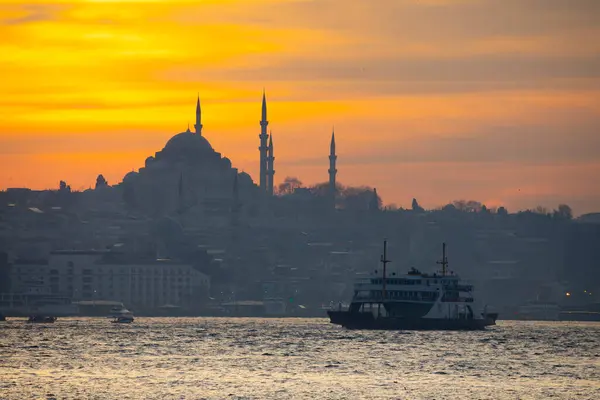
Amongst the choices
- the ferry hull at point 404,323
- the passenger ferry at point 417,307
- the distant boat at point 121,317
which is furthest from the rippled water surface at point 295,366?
the distant boat at point 121,317

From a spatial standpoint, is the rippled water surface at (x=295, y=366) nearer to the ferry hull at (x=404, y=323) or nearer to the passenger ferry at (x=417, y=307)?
the ferry hull at (x=404, y=323)

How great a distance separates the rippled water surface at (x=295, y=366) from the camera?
3024 inches

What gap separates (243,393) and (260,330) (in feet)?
243

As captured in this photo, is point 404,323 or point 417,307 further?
point 417,307

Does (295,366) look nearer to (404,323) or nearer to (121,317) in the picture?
(404,323)

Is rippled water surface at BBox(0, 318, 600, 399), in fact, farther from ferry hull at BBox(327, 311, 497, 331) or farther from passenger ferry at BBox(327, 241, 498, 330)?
passenger ferry at BBox(327, 241, 498, 330)

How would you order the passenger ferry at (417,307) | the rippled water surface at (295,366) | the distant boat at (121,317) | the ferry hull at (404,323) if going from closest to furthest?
the rippled water surface at (295,366) < the ferry hull at (404,323) < the passenger ferry at (417,307) < the distant boat at (121,317)

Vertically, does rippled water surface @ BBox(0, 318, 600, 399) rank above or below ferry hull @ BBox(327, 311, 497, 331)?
below

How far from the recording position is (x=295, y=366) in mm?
92125

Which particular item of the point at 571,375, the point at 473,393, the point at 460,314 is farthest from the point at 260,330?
the point at 473,393

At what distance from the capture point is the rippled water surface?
252 feet

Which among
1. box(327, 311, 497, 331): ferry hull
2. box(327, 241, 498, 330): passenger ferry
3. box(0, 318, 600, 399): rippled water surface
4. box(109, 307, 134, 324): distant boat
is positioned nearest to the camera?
box(0, 318, 600, 399): rippled water surface

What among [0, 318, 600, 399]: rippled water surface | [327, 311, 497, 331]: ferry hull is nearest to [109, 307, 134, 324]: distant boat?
[327, 311, 497, 331]: ferry hull

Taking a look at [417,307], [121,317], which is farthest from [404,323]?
[121,317]
